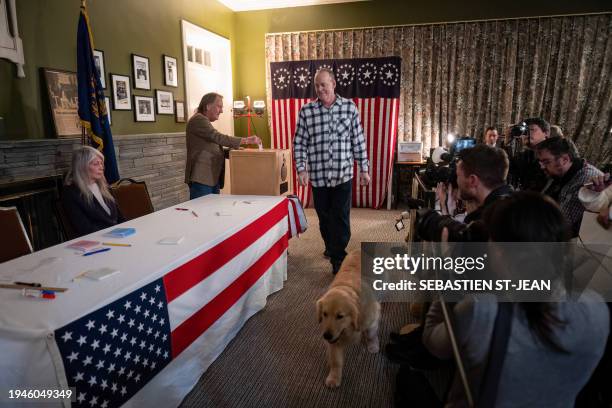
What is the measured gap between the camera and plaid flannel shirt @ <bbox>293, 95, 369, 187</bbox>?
2.77 metres

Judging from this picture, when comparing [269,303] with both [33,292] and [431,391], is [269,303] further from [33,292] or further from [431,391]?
[33,292]

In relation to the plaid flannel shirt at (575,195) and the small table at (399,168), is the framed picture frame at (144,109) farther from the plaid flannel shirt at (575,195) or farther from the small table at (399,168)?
the plaid flannel shirt at (575,195)

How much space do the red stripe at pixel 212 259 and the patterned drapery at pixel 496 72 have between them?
348cm

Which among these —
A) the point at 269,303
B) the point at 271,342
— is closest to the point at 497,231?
the point at 271,342

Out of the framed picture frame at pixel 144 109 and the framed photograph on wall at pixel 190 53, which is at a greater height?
the framed photograph on wall at pixel 190 53

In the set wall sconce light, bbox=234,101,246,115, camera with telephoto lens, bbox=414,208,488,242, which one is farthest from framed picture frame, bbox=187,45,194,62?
camera with telephoto lens, bbox=414,208,488,242

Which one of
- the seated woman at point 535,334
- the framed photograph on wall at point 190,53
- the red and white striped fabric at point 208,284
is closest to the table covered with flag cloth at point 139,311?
the red and white striped fabric at point 208,284

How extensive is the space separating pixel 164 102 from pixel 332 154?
2131 mm

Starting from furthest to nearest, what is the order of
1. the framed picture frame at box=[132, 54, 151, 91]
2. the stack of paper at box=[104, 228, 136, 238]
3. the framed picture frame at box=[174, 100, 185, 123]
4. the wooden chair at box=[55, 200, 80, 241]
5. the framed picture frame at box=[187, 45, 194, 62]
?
the framed picture frame at box=[187, 45, 194, 62]
the framed picture frame at box=[174, 100, 185, 123]
the framed picture frame at box=[132, 54, 151, 91]
the wooden chair at box=[55, 200, 80, 241]
the stack of paper at box=[104, 228, 136, 238]

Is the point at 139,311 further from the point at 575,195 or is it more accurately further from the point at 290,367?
the point at 575,195

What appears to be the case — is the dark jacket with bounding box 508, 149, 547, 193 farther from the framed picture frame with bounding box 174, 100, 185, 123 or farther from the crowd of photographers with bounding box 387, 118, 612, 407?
the framed picture frame with bounding box 174, 100, 185, 123

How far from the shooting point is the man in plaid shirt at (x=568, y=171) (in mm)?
2021

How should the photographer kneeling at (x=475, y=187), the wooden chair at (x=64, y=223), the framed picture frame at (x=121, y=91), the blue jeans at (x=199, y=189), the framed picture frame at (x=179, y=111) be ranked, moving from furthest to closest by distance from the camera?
the framed picture frame at (x=179, y=111) < the framed picture frame at (x=121, y=91) < the blue jeans at (x=199, y=189) < the wooden chair at (x=64, y=223) < the photographer kneeling at (x=475, y=187)

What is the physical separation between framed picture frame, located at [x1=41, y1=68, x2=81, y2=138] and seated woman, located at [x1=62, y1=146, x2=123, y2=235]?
0.81m
